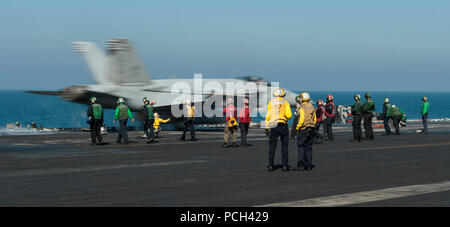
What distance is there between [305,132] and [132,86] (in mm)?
24492

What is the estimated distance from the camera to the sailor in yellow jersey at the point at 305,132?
1403 cm

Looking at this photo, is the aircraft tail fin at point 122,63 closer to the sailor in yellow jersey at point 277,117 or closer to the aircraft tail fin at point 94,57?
the aircraft tail fin at point 94,57

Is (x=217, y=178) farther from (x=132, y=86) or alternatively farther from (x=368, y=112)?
(x=132, y=86)

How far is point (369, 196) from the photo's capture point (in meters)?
10.4

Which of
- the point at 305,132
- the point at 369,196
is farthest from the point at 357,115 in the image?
the point at 369,196

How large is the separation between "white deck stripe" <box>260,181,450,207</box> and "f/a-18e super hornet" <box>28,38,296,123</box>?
26235 millimetres

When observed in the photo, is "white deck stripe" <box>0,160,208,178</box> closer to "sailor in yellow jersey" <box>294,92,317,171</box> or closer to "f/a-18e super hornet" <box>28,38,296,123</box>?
"sailor in yellow jersey" <box>294,92,317,171</box>

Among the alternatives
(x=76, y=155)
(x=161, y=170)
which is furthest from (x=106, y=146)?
(x=161, y=170)

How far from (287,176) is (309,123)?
1.54m

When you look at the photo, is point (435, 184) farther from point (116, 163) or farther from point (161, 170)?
point (116, 163)

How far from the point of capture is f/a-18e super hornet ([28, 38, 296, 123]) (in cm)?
3548
